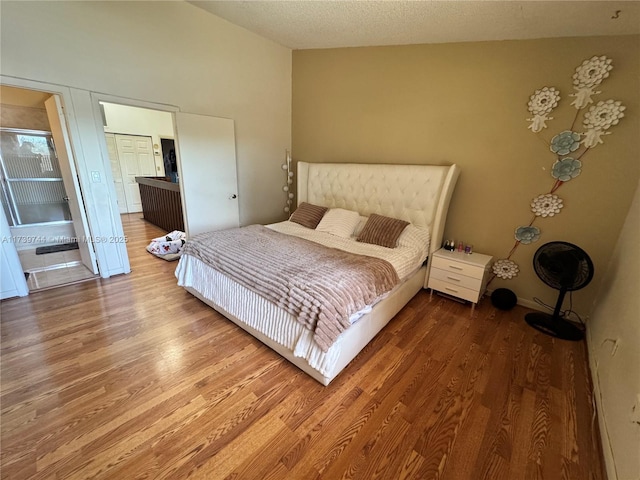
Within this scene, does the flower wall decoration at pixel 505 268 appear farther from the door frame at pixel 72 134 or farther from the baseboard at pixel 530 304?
the door frame at pixel 72 134

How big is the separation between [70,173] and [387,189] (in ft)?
11.5

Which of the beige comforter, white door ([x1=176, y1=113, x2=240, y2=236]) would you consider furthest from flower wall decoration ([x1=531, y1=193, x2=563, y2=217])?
white door ([x1=176, y1=113, x2=240, y2=236])

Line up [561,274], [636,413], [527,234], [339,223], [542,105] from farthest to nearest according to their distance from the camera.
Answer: [339,223] → [527,234] → [542,105] → [561,274] → [636,413]

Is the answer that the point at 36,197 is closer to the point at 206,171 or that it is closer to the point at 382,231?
the point at 206,171

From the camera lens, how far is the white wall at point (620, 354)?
1188 mm

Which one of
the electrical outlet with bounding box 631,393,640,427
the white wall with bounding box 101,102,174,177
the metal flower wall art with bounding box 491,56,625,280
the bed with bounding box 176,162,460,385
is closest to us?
the electrical outlet with bounding box 631,393,640,427

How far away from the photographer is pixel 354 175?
3438mm

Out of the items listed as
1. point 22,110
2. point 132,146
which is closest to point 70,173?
point 22,110

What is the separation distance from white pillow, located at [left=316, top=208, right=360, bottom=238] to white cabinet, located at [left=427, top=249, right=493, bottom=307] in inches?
38.7

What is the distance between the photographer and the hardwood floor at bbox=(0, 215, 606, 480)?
128 centimetres

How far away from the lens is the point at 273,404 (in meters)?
1.59

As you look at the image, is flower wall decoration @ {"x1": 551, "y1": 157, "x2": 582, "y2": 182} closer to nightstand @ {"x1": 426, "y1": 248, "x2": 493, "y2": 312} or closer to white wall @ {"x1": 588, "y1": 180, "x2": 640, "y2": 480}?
white wall @ {"x1": 588, "y1": 180, "x2": 640, "y2": 480}

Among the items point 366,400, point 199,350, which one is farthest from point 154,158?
point 366,400

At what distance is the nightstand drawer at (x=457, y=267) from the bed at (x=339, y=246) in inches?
5.6
